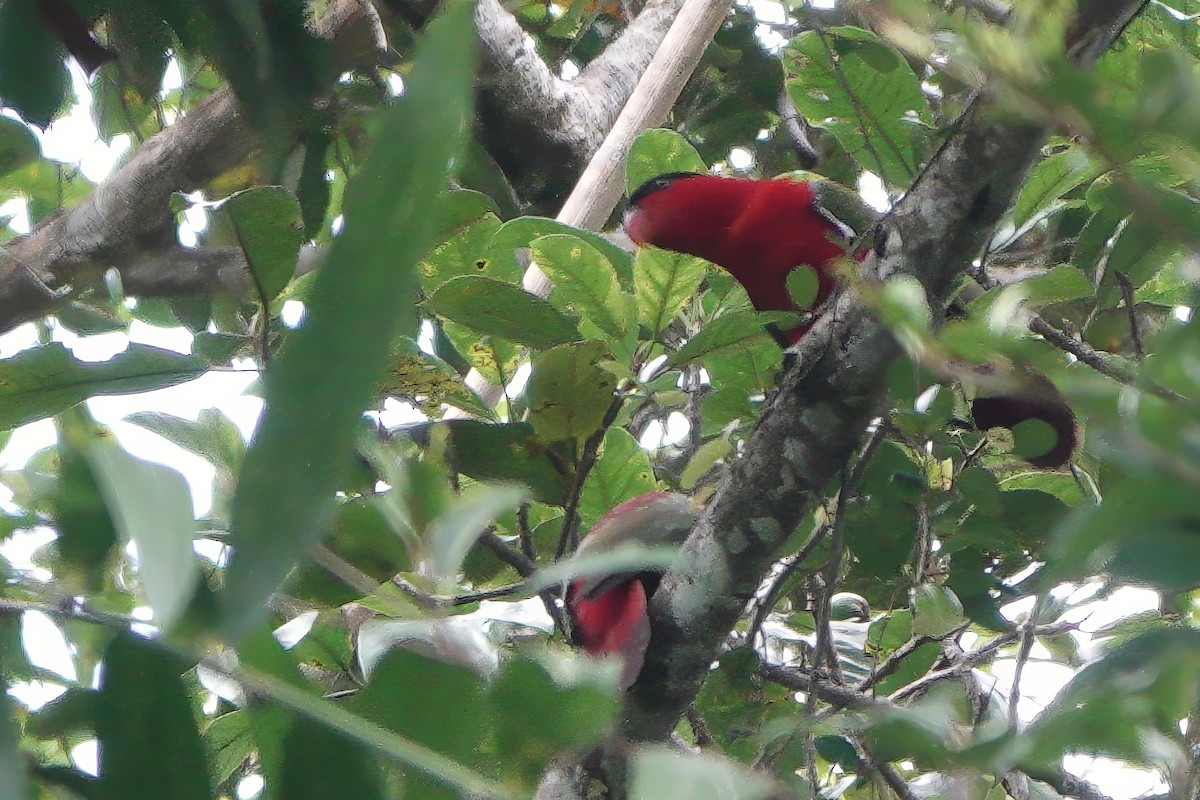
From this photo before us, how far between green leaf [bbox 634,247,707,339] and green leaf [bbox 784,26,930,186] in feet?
0.79

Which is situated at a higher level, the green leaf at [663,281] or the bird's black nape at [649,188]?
the green leaf at [663,281]

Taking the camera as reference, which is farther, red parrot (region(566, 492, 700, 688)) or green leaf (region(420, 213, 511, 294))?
green leaf (region(420, 213, 511, 294))

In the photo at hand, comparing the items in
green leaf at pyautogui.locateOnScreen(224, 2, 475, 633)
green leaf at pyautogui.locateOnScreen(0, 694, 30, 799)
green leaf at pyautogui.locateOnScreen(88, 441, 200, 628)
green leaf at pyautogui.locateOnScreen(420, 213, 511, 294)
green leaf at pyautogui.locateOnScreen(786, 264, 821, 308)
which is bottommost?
green leaf at pyautogui.locateOnScreen(420, 213, 511, 294)

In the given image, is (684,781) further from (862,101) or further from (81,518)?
(862,101)

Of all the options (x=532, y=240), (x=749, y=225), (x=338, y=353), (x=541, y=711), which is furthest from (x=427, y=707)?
(x=749, y=225)

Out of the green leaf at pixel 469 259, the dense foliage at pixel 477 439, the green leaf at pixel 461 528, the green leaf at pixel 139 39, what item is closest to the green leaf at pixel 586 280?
the dense foliage at pixel 477 439

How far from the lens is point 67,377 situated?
2.42 ft

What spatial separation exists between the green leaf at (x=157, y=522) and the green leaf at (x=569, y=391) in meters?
0.80

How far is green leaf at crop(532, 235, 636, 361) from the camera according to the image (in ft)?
3.89

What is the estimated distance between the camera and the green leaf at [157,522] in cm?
26

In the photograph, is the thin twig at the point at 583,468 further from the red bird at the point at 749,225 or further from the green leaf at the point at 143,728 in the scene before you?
the red bird at the point at 749,225

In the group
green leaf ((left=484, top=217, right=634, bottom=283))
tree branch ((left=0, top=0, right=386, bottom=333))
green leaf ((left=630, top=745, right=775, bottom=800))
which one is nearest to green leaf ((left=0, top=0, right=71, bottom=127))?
tree branch ((left=0, top=0, right=386, bottom=333))

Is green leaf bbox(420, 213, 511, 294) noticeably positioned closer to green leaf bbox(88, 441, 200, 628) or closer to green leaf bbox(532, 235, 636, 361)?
green leaf bbox(532, 235, 636, 361)

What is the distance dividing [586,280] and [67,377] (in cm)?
59
